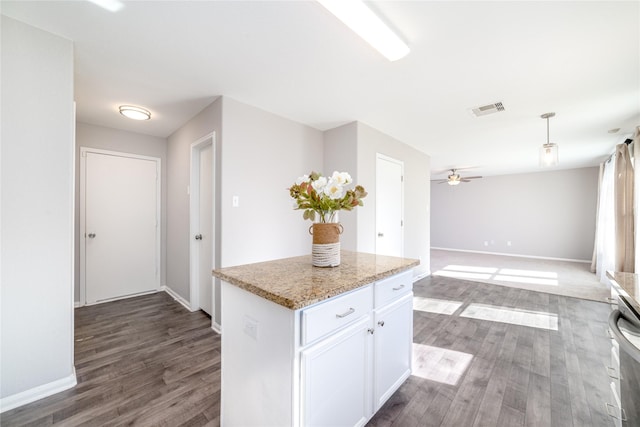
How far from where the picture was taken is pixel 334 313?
1.23 m

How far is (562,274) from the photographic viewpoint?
17.4 ft

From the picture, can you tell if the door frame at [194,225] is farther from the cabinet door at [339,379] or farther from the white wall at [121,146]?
the cabinet door at [339,379]

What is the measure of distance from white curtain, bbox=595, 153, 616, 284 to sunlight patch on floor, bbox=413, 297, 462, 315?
3412 millimetres

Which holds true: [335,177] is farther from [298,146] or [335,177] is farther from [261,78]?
[298,146]

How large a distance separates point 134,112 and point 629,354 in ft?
14.0

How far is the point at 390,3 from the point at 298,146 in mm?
2102

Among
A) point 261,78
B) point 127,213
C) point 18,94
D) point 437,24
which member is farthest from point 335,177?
point 127,213

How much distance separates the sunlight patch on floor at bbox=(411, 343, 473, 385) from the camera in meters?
1.98

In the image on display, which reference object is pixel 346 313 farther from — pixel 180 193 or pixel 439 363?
pixel 180 193

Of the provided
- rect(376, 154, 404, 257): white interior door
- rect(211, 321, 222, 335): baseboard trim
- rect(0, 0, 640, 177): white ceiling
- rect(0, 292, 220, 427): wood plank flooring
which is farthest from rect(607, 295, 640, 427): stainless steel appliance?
rect(211, 321, 222, 335): baseboard trim

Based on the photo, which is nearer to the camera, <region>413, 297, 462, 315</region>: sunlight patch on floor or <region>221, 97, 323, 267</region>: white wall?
<region>221, 97, 323, 267</region>: white wall

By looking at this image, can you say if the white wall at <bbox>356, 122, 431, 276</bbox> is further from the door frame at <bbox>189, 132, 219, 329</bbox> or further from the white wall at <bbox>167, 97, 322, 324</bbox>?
the door frame at <bbox>189, 132, 219, 329</bbox>

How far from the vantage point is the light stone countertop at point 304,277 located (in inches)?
43.9

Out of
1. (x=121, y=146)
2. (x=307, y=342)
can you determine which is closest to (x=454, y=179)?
(x=307, y=342)
